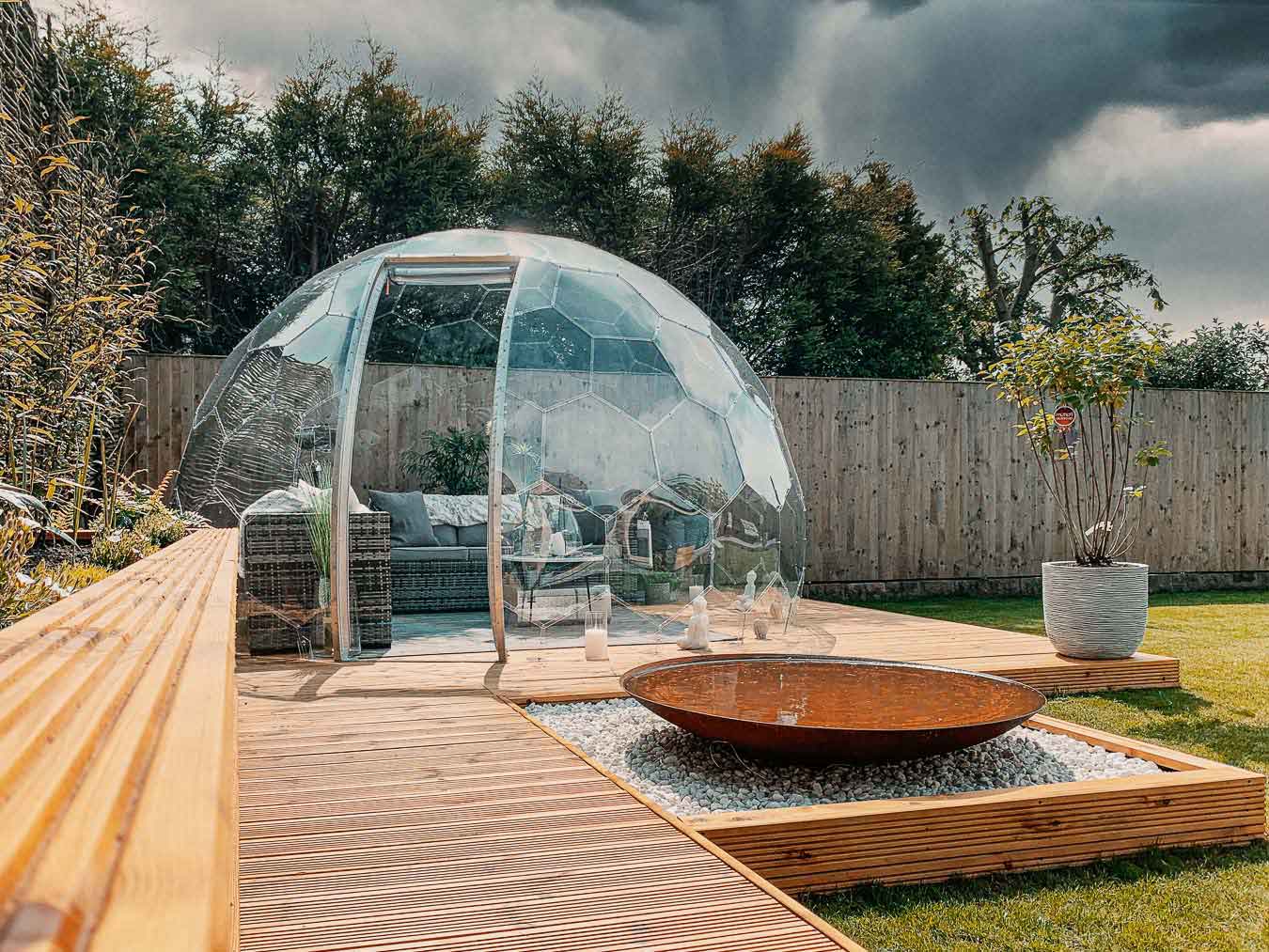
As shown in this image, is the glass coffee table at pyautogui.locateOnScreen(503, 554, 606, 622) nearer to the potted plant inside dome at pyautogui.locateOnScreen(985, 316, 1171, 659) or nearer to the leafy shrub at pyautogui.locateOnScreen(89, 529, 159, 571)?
the leafy shrub at pyautogui.locateOnScreen(89, 529, 159, 571)

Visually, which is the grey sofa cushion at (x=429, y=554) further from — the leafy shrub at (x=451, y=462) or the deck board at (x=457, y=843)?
the deck board at (x=457, y=843)

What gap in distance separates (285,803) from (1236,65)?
1629 centimetres

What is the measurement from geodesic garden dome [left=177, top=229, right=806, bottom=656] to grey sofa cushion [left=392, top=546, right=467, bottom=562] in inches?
53.3

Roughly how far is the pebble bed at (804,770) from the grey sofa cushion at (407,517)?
3.59 m

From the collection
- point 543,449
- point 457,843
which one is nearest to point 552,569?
point 543,449

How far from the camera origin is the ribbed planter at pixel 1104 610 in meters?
4.82

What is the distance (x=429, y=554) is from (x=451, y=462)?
4.04 feet

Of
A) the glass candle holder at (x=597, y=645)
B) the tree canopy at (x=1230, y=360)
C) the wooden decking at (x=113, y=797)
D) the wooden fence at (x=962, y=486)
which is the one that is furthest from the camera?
the tree canopy at (x=1230, y=360)

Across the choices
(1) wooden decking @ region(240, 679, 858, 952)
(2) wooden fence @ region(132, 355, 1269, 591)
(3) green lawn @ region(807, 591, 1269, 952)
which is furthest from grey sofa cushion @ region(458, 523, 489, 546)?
(3) green lawn @ region(807, 591, 1269, 952)

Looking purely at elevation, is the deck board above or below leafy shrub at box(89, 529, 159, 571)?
below

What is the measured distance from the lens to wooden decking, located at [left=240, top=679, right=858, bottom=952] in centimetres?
172

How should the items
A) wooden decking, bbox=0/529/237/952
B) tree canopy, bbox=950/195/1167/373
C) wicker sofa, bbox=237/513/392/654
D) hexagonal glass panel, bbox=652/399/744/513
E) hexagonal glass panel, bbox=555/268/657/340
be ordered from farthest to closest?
tree canopy, bbox=950/195/1167/373 → hexagonal glass panel, bbox=555/268/657/340 → hexagonal glass panel, bbox=652/399/744/513 → wicker sofa, bbox=237/513/392/654 → wooden decking, bbox=0/529/237/952

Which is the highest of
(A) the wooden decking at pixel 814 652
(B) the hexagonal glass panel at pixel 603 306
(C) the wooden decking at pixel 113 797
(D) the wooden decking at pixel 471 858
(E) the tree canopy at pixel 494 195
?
(E) the tree canopy at pixel 494 195

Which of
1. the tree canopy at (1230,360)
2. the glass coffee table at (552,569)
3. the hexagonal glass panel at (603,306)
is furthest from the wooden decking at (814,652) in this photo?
the tree canopy at (1230,360)
